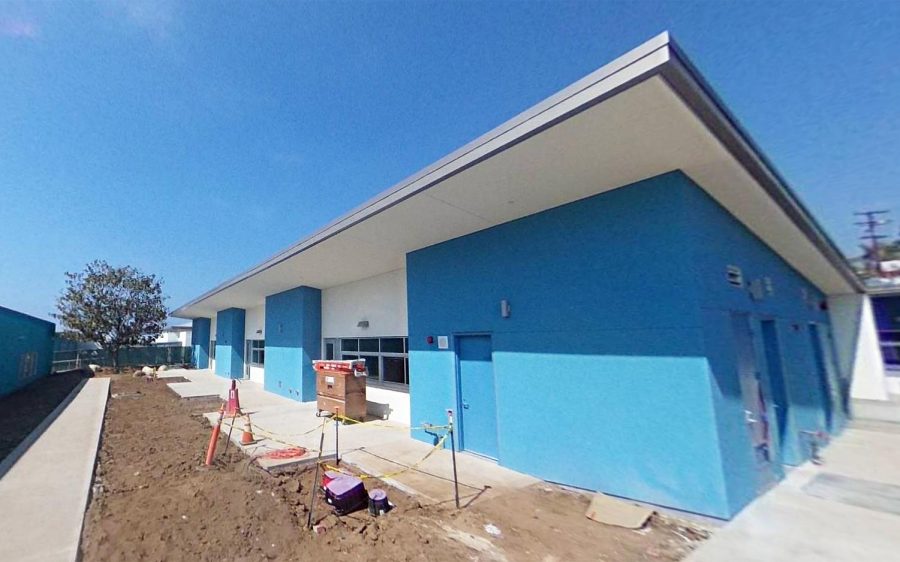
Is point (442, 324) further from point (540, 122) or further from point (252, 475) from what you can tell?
point (540, 122)

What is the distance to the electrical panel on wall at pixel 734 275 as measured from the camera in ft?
17.0

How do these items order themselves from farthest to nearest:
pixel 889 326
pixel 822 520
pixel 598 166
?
pixel 889 326 → pixel 598 166 → pixel 822 520

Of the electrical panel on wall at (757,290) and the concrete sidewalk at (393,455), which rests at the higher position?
the electrical panel on wall at (757,290)

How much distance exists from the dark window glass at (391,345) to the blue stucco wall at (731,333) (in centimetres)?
695

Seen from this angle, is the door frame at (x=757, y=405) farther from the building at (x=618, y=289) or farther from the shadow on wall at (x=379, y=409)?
the shadow on wall at (x=379, y=409)

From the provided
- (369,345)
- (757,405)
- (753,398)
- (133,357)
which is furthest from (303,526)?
(133,357)

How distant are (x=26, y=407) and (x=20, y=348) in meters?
7.75

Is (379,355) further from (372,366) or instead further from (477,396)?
(477,396)

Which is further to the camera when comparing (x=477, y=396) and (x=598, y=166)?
(x=477, y=396)

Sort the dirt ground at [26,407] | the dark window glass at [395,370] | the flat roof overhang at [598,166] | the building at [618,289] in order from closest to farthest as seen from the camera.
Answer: the flat roof overhang at [598,166]
the building at [618,289]
the dirt ground at [26,407]
the dark window glass at [395,370]

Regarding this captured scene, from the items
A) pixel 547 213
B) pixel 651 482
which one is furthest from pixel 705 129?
pixel 651 482

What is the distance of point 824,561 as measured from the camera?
3412mm

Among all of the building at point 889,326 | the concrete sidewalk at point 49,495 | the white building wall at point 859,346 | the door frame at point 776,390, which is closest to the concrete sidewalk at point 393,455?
the concrete sidewalk at point 49,495

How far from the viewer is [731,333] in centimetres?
484
